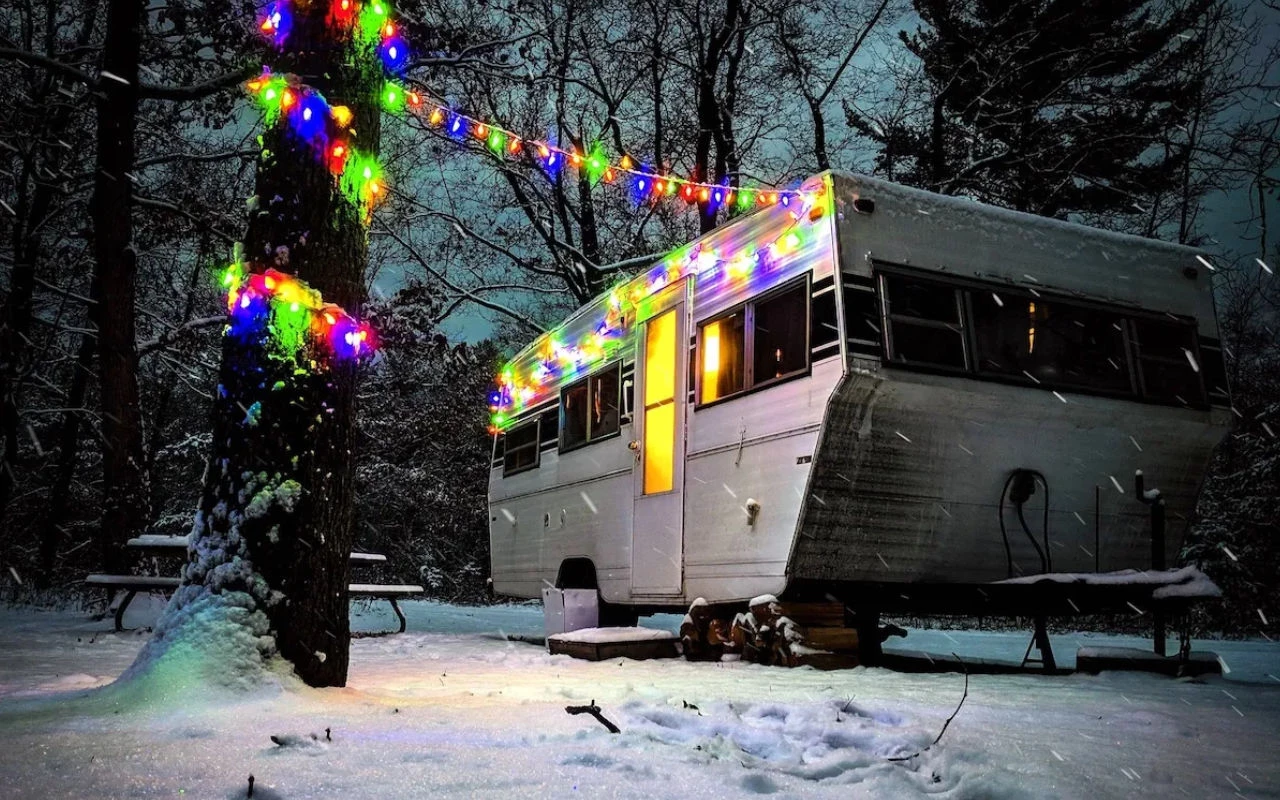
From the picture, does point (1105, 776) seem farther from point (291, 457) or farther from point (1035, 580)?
point (291, 457)

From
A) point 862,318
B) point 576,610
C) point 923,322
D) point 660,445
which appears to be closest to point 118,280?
point 576,610

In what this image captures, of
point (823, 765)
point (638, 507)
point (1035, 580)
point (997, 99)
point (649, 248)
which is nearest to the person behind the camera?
point (823, 765)

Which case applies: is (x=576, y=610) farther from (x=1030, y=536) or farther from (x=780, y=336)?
(x=1030, y=536)

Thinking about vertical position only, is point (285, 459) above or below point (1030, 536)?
above

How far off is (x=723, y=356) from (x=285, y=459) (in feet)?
12.3

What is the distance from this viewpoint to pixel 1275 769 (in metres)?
3.52

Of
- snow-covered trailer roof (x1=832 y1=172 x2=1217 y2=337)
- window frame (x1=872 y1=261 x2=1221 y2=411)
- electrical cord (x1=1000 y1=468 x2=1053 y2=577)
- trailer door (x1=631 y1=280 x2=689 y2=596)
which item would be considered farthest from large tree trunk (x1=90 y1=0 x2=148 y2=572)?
electrical cord (x1=1000 y1=468 x2=1053 y2=577)

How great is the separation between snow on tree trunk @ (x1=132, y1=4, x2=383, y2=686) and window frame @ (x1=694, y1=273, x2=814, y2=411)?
9.25 feet

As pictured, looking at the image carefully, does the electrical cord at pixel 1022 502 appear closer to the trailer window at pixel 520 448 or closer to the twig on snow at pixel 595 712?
the twig on snow at pixel 595 712

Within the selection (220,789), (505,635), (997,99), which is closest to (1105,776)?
(220,789)

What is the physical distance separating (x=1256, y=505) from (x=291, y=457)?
14396 millimetres

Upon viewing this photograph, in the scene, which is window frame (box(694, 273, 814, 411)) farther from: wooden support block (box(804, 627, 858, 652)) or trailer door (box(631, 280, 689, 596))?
wooden support block (box(804, 627, 858, 652))

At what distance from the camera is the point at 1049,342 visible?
21.7 ft

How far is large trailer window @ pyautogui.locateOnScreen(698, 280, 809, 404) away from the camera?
21.1 feet
